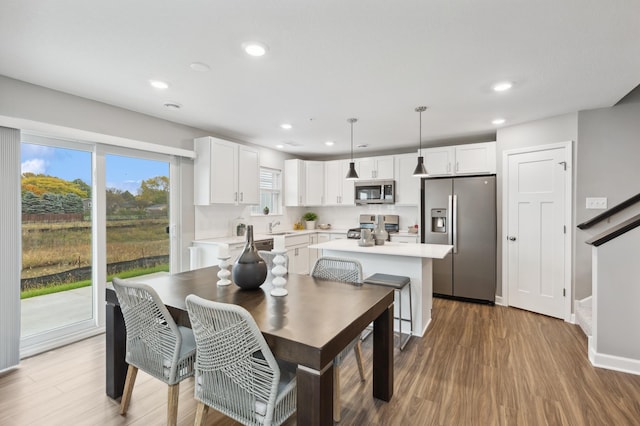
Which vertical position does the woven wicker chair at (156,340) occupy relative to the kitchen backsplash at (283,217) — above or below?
below

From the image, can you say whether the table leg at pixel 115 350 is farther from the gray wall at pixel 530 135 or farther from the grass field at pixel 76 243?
the gray wall at pixel 530 135

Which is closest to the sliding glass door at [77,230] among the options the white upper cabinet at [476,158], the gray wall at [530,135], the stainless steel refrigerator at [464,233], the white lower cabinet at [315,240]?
the white lower cabinet at [315,240]

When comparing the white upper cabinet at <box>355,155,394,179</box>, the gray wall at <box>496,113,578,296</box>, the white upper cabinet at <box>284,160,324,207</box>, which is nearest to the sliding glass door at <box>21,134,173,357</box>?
the white upper cabinet at <box>284,160,324,207</box>

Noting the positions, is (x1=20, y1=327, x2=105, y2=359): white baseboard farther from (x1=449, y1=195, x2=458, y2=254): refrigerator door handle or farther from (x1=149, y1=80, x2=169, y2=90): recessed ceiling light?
(x1=449, y1=195, x2=458, y2=254): refrigerator door handle

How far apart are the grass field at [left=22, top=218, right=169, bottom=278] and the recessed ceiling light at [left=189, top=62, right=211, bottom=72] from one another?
6.65ft

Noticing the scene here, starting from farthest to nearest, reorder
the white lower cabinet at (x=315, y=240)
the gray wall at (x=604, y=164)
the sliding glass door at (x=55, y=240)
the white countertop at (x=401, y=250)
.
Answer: the white lower cabinet at (x=315, y=240) → the gray wall at (x=604, y=164) → the white countertop at (x=401, y=250) → the sliding glass door at (x=55, y=240)

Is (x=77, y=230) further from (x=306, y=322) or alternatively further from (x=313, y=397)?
(x=313, y=397)

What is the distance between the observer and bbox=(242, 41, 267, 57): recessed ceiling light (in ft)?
6.70

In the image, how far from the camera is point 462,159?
452 centimetres

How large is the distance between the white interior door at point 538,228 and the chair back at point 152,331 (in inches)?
159

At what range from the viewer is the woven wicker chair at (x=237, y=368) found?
1.26 meters

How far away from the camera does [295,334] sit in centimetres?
132

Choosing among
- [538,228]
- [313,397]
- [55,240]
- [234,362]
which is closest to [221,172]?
[55,240]

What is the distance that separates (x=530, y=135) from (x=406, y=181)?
1.83 m
